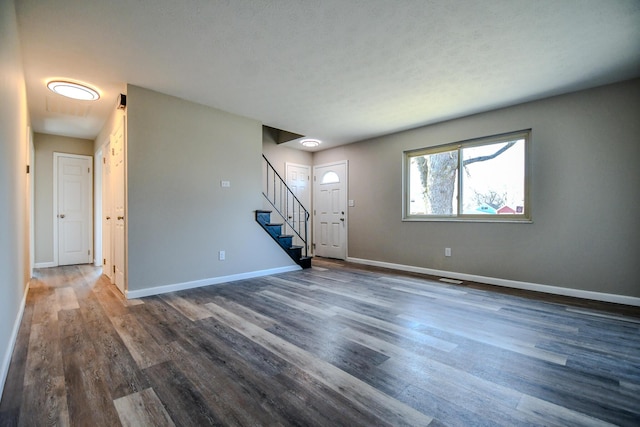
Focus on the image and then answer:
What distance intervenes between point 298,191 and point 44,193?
15.8 feet

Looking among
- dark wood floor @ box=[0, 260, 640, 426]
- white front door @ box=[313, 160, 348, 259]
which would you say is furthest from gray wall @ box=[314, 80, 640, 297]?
white front door @ box=[313, 160, 348, 259]

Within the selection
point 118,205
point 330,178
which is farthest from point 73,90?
point 330,178

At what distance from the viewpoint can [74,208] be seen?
5.62 m

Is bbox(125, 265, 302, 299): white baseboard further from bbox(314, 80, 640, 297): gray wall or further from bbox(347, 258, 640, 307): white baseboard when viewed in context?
bbox(314, 80, 640, 297): gray wall

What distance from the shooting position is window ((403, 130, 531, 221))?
3.94 metres

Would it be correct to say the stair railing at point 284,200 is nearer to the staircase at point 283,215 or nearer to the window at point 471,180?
the staircase at point 283,215

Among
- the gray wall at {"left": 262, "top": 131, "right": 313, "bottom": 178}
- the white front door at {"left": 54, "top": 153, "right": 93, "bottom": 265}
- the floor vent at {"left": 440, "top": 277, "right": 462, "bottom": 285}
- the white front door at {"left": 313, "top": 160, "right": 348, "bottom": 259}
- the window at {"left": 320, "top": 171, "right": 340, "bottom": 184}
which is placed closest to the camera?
the floor vent at {"left": 440, "top": 277, "right": 462, "bottom": 285}

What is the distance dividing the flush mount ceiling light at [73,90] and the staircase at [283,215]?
2518 millimetres

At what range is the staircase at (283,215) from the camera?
4766mm

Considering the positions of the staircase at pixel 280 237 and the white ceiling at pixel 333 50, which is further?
the staircase at pixel 280 237

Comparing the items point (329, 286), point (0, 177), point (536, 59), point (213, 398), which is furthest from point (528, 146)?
point (0, 177)

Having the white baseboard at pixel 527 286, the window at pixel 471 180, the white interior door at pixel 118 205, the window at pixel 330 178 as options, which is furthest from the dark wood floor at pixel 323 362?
the window at pixel 330 178

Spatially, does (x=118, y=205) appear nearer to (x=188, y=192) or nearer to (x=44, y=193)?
(x=188, y=192)

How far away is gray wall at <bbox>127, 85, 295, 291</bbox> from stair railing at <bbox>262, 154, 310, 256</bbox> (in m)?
1.23
